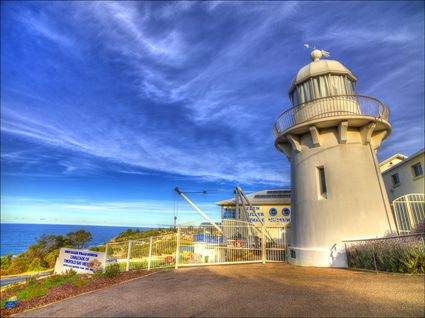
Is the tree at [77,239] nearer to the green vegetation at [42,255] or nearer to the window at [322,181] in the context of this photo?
the green vegetation at [42,255]

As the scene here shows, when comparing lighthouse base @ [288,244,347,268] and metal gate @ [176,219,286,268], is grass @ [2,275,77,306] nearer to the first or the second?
metal gate @ [176,219,286,268]

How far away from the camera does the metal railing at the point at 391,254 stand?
19.6ft

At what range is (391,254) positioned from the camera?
6.57 m

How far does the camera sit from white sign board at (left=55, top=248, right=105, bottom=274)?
38.8 feet

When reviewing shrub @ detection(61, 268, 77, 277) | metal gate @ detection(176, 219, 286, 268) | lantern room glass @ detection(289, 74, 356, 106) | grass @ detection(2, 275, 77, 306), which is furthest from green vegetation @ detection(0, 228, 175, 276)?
lantern room glass @ detection(289, 74, 356, 106)

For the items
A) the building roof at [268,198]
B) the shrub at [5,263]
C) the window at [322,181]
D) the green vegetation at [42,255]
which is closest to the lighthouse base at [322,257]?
the window at [322,181]

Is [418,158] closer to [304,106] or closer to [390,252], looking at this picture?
[304,106]

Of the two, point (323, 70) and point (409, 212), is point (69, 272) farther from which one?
point (409, 212)

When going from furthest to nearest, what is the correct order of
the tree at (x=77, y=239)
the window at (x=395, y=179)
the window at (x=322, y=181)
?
the tree at (x=77, y=239) → the window at (x=395, y=179) → the window at (x=322, y=181)

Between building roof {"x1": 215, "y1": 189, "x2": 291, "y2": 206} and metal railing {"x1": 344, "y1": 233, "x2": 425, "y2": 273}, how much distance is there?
14629 mm

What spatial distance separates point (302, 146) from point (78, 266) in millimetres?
13601

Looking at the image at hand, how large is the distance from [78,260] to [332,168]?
45.7 feet

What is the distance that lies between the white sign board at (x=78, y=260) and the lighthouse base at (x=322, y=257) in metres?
10.0

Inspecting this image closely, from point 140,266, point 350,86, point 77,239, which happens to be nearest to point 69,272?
point 140,266
